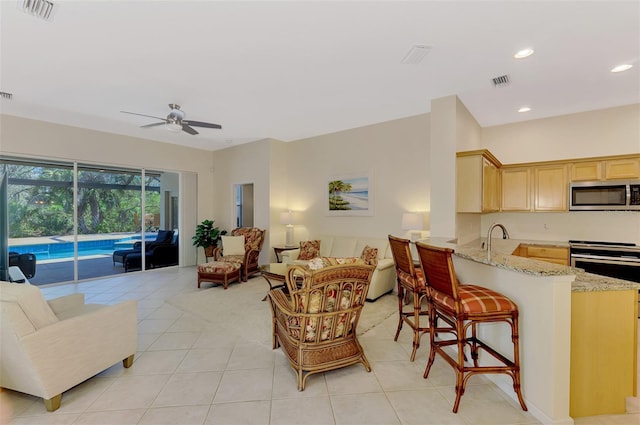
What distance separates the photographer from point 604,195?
158 inches

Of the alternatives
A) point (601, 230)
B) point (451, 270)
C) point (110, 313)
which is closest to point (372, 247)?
point (451, 270)

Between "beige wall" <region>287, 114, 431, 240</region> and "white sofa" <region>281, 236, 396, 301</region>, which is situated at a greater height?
"beige wall" <region>287, 114, 431, 240</region>

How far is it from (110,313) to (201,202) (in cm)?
545

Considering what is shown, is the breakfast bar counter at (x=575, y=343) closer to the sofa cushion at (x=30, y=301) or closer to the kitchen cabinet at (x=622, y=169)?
the kitchen cabinet at (x=622, y=169)

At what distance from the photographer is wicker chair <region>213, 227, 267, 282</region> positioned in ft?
18.8

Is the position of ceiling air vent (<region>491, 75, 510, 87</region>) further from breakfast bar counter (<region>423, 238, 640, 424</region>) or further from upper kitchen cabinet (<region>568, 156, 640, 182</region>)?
breakfast bar counter (<region>423, 238, 640, 424</region>)

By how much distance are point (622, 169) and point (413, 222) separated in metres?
2.92

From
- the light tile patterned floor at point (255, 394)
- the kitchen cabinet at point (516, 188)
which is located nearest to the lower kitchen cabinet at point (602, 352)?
the light tile patterned floor at point (255, 394)

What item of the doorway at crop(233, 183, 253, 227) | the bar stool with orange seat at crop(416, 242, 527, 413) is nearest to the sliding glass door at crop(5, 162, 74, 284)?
the doorway at crop(233, 183, 253, 227)

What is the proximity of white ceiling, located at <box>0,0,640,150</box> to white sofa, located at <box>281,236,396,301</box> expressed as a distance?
2.32 metres

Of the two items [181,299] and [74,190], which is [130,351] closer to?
[181,299]

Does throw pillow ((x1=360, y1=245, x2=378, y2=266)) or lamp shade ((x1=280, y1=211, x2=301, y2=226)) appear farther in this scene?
lamp shade ((x1=280, y1=211, x2=301, y2=226))

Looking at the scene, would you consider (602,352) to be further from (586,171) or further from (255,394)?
(586,171)

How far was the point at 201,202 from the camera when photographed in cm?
750
